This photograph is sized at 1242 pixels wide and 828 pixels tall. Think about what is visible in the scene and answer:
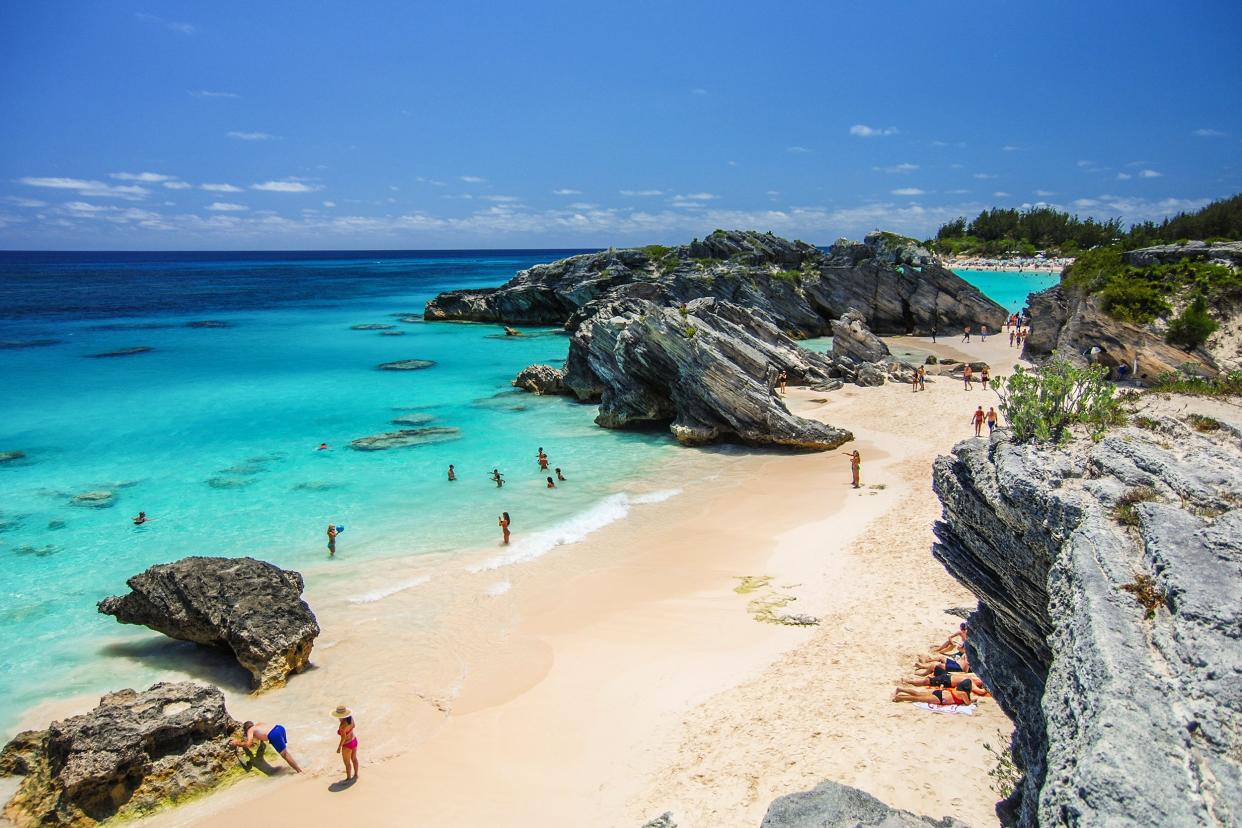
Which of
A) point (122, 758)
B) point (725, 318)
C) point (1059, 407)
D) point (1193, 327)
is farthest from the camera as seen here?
point (725, 318)

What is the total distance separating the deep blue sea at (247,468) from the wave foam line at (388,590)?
151 centimetres

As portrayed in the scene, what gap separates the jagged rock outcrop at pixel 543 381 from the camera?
133ft

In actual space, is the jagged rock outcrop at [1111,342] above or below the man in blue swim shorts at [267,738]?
above

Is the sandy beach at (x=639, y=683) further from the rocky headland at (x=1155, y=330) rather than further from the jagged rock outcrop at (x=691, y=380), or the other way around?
the rocky headland at (x=1155, y=330)

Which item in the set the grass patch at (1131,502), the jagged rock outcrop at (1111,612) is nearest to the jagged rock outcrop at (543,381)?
the jagged rock outcrop at (1111,612)

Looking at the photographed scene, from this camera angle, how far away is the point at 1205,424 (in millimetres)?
6977

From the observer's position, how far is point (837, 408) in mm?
34156

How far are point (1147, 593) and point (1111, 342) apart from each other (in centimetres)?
3197

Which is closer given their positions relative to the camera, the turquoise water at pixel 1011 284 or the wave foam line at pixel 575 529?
the wave foam line at pixel 575 529

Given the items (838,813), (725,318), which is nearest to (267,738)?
(838,813)

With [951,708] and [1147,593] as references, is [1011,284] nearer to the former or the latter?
[951,708]

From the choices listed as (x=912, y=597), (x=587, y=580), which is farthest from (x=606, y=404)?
(x=912, y=597)

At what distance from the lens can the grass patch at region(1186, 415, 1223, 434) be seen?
6.93m

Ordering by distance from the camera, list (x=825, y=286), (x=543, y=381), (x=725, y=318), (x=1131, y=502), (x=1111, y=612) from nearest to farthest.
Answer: (x=1111, y=612), (x=1131, y=502), (x=725, y=318), (x=543, y=381), (x=825, y=286)
